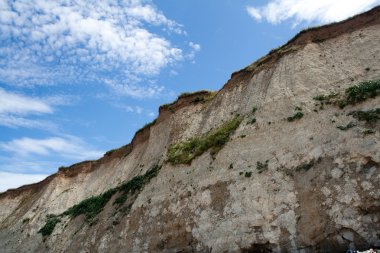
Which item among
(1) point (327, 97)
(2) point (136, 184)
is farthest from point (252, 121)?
(2) point (136, 184)

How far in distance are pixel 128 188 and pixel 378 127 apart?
1720 centimetres

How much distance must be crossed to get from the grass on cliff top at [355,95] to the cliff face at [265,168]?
62 mm

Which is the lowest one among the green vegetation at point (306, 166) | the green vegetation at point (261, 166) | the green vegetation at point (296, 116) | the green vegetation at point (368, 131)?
the green vegetation at point (306, 166)

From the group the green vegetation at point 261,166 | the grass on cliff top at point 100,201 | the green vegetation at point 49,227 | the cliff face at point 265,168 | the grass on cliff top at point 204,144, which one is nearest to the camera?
the cliff face at point 265,168

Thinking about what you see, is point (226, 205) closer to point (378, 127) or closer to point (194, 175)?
point (194, 175)

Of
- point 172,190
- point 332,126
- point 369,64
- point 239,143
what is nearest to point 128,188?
point 172,190

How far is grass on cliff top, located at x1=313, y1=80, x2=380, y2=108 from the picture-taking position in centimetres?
1892

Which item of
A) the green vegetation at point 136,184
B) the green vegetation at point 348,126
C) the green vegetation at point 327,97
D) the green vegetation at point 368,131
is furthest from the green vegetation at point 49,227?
the green vegetation at point 368,131

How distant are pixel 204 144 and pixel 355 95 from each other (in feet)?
29.2

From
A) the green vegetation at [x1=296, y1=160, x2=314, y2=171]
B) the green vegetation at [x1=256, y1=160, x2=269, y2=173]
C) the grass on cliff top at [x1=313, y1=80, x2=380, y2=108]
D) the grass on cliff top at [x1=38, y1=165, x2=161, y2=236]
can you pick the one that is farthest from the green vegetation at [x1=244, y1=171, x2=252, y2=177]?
the grass on cliff top at [x1=38, y1=165, x2=161, y2=236]

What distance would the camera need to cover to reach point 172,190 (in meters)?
23.6

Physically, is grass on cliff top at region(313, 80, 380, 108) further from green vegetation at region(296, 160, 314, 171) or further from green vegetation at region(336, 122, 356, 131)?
green vegetation at region(296, 160, 314, 171)

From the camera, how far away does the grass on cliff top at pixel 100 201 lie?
27469 mm

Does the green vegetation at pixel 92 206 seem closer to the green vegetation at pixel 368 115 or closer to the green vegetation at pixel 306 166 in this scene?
the green vegetation at pixel 306 166
